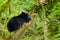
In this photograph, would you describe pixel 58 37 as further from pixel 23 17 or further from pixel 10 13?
pixel 23 17

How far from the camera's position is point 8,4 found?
1.18 meters

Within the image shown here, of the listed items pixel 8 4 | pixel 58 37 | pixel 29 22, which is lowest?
pixel 58 37

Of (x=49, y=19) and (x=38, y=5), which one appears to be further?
(x=49, y=19)

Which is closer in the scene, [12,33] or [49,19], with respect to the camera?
[12,33]

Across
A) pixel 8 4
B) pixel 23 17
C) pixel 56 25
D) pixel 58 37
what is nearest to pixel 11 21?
pixel 23 17

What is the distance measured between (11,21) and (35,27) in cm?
61

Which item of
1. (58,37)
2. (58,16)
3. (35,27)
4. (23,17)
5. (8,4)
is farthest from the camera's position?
(58,16)

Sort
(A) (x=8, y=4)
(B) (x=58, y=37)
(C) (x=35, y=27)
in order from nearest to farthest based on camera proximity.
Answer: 1. (A) (x=8, y=4)
2. (B) (x=58, y=37)
3. (C) (x=35, y=27)

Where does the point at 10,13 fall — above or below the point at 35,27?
above

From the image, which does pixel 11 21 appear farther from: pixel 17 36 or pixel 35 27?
pixel 35 27

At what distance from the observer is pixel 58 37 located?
146cm

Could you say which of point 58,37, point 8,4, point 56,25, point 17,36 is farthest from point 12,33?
point 56,25

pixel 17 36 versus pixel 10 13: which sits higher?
pixel 10 13

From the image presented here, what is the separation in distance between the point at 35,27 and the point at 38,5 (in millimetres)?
340
